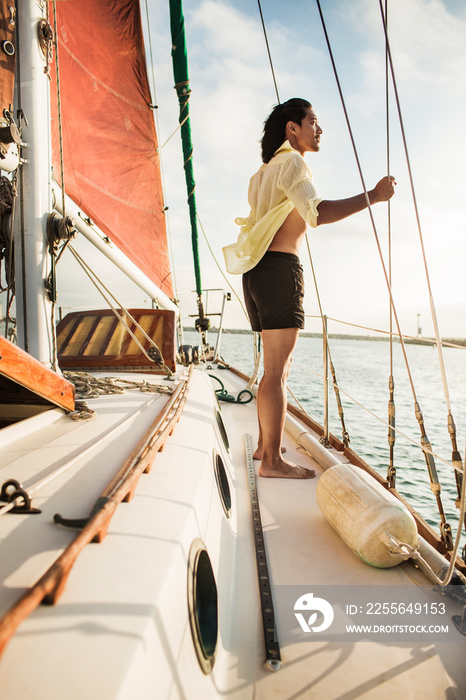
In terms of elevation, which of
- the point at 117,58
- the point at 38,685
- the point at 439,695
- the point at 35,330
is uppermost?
the point at 117,58

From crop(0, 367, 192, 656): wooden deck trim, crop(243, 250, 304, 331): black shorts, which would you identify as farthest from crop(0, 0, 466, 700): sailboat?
crop(243, 250, 304, 331): black shorts

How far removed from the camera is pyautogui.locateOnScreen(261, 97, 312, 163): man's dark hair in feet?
5.35

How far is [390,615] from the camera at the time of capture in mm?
954

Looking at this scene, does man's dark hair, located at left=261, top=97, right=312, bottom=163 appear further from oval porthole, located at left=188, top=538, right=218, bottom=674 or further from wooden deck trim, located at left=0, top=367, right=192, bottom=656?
oval porthole, located at left=188, top=538, right=218, bottom=674

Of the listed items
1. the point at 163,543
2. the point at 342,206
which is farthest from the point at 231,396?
the point at 163,543

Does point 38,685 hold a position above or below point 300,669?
above

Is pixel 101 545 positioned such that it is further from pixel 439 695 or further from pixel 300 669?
pixel 439 695

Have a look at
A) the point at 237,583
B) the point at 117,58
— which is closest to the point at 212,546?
the point at 237,583

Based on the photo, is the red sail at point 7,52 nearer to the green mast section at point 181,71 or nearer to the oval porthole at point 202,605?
the green mast section at point 181,71

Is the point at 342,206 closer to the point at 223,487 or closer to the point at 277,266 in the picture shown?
the point at 277,266

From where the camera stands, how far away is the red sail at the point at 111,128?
2689mm

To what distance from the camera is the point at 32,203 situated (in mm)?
1534

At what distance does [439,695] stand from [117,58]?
4227 mm

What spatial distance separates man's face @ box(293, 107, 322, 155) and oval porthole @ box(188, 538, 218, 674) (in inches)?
62.1
